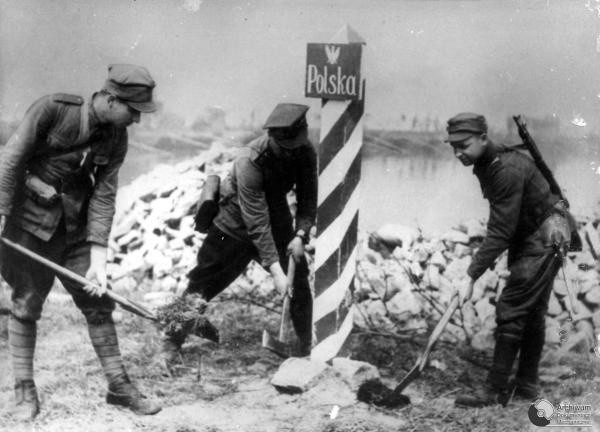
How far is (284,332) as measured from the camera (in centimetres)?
462

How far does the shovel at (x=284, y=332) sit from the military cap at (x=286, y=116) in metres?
0.82

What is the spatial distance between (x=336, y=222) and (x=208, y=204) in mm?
795

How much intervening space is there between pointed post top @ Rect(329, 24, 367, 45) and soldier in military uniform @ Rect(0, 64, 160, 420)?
1.10 meters

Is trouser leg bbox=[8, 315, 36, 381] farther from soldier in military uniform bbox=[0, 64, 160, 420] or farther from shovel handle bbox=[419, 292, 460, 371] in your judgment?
shovel handle bbox=[419, 292, 460, 371]

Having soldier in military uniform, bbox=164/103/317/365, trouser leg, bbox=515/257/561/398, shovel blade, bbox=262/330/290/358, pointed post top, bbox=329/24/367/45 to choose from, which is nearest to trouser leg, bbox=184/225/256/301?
soldier in military uniform, bbox=164/103/317/365

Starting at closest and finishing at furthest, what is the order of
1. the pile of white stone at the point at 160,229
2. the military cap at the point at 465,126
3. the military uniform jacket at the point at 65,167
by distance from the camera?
the military uniform jacket at the point at 65,167 < the military cap at the point at 465,126 < the pile of white stone at the point at 160,229

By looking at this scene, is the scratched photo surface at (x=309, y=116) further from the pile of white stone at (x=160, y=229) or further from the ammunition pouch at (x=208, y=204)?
the ammunition pouch at (x=208, y=204)

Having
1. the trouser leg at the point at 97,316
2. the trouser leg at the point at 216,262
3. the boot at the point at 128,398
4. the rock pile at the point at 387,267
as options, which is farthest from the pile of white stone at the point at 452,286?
the trouser leg at the point at 97,316

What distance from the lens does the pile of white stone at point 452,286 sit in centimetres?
466

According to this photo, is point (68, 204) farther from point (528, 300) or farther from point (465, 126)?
point (528, 300)

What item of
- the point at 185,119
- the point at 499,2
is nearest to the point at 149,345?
the point at 185,119

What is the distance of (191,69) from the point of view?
14.5 ft

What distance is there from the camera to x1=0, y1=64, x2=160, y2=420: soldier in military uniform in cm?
411

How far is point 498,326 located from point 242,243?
1.63m
